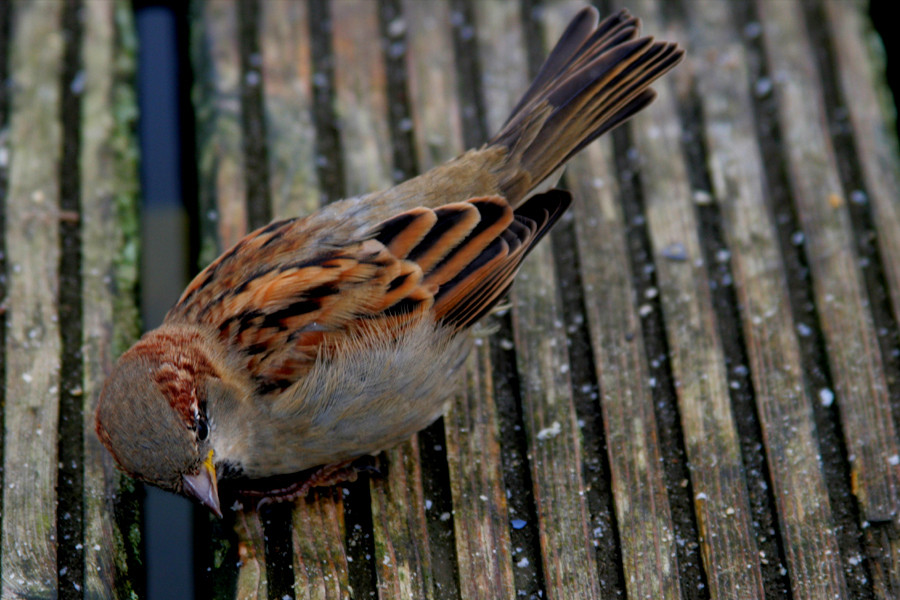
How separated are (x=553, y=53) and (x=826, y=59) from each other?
1.20 m

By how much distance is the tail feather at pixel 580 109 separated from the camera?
3.56 m

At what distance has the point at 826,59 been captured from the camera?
4129 millimetres

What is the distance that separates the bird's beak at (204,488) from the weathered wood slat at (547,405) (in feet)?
3.02

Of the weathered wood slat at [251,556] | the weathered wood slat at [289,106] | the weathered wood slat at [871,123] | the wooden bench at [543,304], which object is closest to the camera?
the weathered wood slat at [251,556]

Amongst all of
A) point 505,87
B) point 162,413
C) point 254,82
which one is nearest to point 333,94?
point 254,82

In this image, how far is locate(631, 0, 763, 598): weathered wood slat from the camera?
2.99 metres

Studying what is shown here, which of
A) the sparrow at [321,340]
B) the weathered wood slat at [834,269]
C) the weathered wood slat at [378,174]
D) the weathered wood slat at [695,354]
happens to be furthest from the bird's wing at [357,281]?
the weathered wood slat at [834,269]

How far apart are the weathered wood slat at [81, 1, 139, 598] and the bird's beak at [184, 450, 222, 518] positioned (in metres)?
0.27

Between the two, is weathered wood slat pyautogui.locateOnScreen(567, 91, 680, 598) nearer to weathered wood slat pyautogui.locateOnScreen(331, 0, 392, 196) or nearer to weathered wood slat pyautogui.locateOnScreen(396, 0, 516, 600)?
weathered wood slat pyautogui.locateOnScreen(396, 0, 516, 600)

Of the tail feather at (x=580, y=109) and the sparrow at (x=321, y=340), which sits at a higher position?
the tail feather at (x=580, y=109)

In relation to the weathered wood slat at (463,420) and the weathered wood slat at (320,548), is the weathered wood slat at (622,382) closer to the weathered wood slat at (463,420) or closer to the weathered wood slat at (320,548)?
the weathered wood slat at (463,420)

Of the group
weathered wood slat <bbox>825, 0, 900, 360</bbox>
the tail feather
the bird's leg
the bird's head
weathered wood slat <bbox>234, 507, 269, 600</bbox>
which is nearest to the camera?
the bird's head

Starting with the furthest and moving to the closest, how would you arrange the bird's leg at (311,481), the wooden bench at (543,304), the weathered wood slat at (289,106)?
the weathered wood slat at (289,106)
the bird's leg at (311,481)
the wooden bench at (543,304)

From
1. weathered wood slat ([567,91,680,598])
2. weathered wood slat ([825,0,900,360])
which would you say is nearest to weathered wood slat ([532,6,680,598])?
weathered wood slat ([567,91,680,598])
